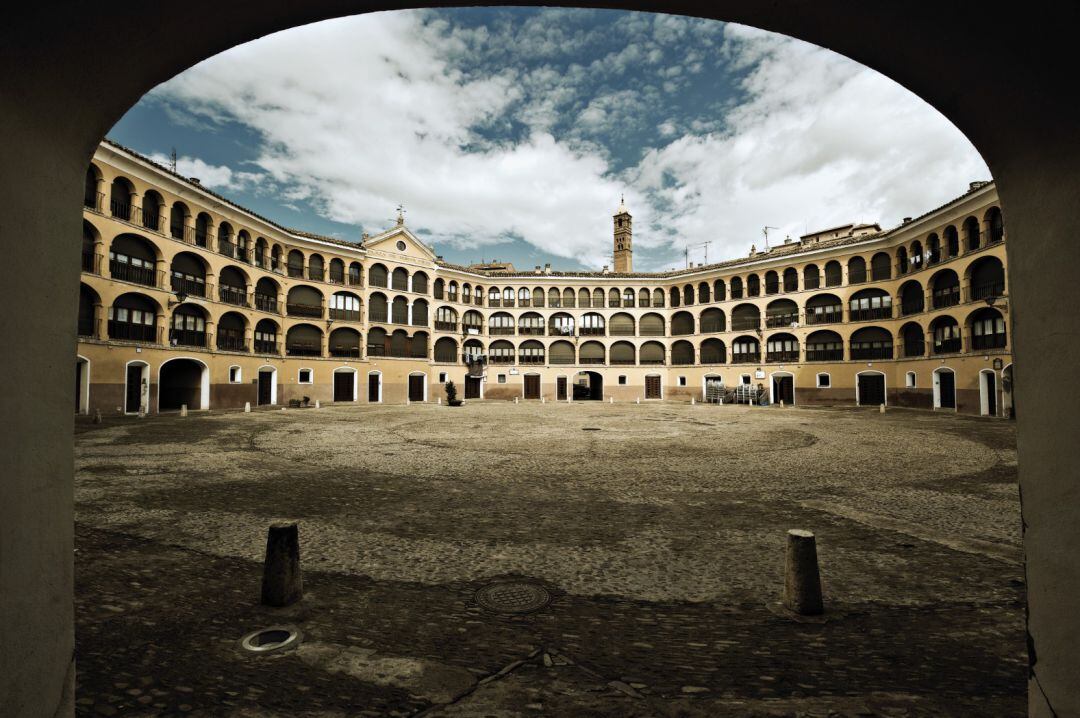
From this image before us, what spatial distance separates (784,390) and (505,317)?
1146 inches

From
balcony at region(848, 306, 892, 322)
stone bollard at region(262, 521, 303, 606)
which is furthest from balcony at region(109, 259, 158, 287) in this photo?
balcony at region(848, 306, 892, 322)

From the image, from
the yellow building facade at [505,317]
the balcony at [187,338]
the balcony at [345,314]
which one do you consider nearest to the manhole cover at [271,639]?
the yellow building facade at [505,317]

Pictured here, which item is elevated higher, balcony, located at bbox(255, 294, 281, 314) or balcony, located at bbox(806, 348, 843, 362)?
balcony, located at bbox(255, 294, 281, 314)

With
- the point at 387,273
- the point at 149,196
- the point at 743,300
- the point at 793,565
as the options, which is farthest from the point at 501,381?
the point at 793,565

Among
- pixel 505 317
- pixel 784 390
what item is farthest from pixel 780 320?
pixel 505 317

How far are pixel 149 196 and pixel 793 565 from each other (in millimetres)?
36054

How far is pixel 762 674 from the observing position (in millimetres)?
3539

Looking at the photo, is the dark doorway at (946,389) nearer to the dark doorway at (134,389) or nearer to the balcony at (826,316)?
the balcony at (826,316)

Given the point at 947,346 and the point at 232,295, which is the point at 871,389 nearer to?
the point at 947,346

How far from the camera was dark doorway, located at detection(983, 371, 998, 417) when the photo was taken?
2809cm

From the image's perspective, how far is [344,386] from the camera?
4094 cm

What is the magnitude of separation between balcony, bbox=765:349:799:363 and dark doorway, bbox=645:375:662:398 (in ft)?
37.0

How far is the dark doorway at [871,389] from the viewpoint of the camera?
38.0 metres

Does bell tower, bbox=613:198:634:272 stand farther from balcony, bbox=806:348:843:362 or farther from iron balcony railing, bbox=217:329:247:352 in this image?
iron balcony railing, bbox=217:329:247:352
